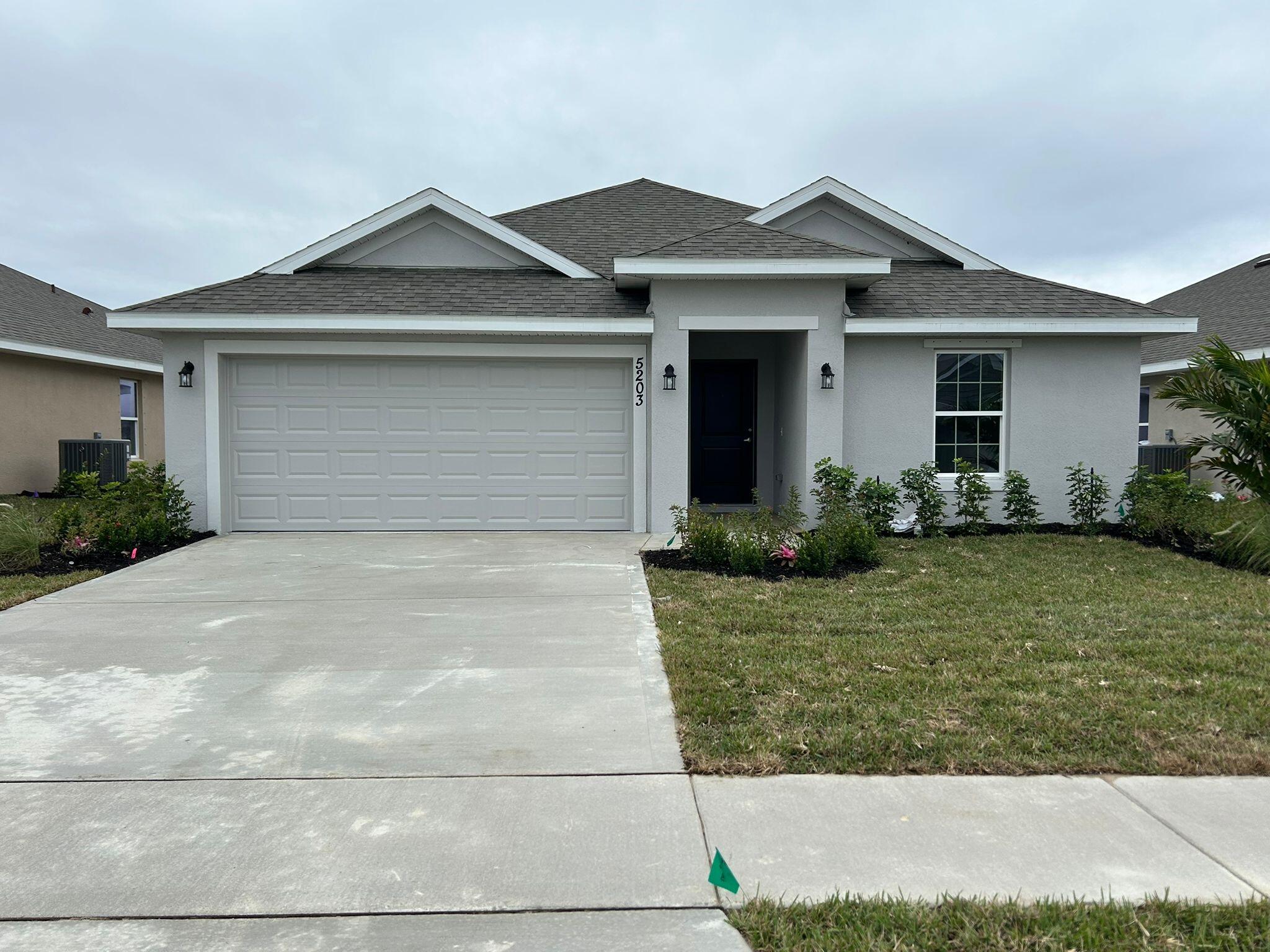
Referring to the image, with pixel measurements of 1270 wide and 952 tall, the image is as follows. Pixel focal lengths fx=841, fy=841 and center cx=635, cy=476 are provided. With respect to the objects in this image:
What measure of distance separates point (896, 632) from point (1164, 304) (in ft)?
69.7

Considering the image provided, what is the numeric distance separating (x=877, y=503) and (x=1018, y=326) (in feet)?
9.98

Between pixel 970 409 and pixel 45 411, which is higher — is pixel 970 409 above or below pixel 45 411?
below

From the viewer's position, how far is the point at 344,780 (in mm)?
3662

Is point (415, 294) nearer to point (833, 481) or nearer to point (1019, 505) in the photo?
point (833, 481)

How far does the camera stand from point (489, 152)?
22906 millimetres

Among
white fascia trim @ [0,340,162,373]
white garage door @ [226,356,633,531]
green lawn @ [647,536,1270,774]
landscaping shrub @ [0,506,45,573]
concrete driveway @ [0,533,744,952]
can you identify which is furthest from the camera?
white fascia trim @ [0,340,162,373]

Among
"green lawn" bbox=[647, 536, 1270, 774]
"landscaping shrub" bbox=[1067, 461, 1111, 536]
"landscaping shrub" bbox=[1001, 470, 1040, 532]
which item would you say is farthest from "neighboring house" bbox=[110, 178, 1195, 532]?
"green lawn" bbox=[647, 536, 1270, 774]

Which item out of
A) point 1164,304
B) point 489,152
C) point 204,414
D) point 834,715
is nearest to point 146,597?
point 204,414

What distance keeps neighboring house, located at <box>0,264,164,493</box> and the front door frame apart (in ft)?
35.9

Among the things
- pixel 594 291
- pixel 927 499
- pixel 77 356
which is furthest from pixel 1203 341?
pixel 77 356

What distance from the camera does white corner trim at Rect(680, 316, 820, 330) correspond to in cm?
1074

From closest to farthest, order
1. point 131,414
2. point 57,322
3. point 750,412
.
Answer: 1. point 750,412
2. point 57,322
3. point 131,414

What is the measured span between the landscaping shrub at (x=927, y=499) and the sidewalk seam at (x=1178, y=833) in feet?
24.4

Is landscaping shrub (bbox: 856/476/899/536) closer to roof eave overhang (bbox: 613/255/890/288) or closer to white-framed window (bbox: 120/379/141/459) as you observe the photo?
roof eave overhang (bbox: 613/255/890/288)
